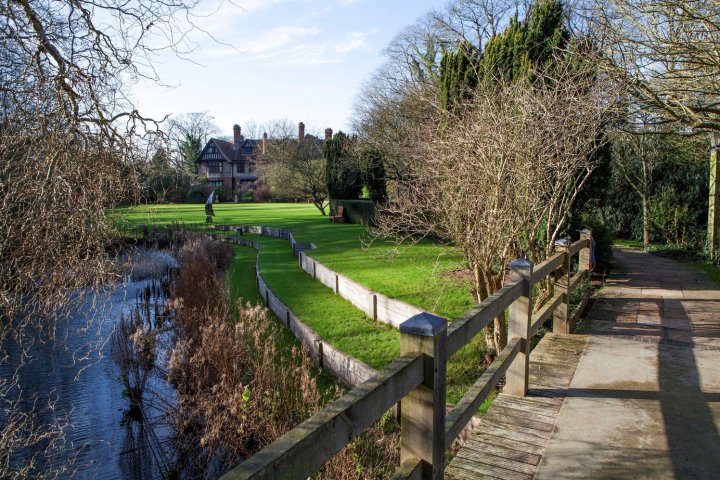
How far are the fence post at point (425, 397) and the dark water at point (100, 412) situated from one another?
147 inches

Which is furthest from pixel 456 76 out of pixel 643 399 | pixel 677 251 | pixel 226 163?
pixel 226 163

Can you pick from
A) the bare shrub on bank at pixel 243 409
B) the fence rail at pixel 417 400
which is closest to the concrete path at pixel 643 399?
the fence rail at pixel 417 400

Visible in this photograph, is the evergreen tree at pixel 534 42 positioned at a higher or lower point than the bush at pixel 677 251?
higher

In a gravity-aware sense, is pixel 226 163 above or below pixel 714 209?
above

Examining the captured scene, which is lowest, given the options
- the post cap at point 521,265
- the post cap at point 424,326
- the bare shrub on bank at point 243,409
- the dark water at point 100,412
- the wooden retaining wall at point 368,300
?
the dark water at point 100,412

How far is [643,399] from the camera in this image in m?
4.47

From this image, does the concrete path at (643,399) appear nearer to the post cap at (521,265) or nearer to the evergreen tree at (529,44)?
the post cap at (521,265)

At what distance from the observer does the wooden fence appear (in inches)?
68.9

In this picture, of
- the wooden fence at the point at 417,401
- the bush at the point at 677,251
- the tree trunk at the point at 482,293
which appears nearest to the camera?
A: the wooden fence at the point at 417,401

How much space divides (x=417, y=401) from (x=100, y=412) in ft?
22.5

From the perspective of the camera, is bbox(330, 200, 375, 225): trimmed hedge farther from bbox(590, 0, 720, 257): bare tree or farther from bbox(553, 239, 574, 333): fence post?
bbox(553, 239, 574, 333): fence post

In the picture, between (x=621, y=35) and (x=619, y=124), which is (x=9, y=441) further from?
(x=619, y=124)

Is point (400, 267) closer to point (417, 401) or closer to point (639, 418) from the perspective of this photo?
point (639, 418)

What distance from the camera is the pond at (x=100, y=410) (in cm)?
654
